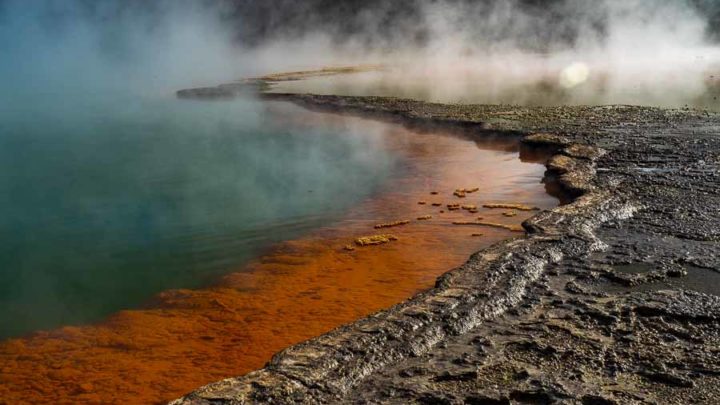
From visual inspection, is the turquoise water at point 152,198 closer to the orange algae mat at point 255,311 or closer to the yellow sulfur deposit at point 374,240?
the orange algae mat at point 255,311

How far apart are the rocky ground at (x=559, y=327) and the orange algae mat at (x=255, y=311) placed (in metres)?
0.51

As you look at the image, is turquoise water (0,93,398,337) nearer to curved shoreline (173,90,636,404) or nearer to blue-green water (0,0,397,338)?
blue-green water (0,0,397,338)

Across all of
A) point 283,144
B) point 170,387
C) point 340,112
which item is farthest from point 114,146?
point 170,387

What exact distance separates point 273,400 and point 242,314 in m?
1.42

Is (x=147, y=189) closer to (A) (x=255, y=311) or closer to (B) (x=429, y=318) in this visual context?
(A) (x=255, y=311)

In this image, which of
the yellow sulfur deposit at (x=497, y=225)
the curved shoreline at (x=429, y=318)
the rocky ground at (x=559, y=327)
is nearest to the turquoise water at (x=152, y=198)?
the yellow sulfur deposit at (x=497, y=225)

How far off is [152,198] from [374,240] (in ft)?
9.94

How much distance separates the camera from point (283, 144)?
30.9 feet

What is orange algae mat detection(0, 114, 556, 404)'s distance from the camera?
11.0 feet

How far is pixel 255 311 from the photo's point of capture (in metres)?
4.09

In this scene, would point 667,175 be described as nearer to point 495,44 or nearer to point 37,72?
point 495,44

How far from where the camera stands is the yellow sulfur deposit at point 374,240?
16.9ft

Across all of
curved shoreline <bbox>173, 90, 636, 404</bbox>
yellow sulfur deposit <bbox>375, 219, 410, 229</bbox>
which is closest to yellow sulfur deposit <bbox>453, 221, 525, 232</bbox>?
curved shoreline <bbox>173, 90, 636, 404</bbox>

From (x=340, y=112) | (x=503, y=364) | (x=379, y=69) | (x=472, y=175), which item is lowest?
(x=503, y=364)
